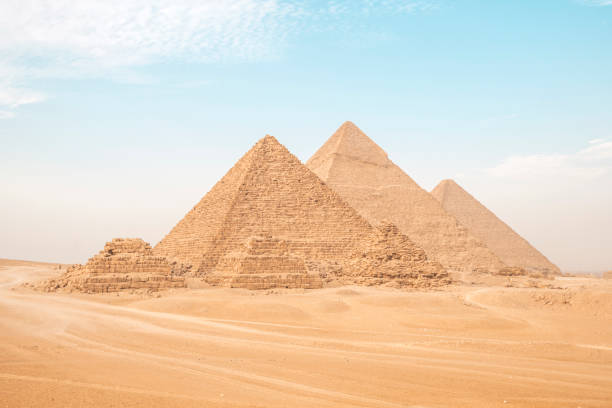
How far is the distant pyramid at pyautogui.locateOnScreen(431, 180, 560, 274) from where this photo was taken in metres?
54.6

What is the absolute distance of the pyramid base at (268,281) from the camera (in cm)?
2134

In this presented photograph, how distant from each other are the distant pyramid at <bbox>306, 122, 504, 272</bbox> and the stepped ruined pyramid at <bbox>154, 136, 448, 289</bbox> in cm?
1178

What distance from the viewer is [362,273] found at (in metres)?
26.2

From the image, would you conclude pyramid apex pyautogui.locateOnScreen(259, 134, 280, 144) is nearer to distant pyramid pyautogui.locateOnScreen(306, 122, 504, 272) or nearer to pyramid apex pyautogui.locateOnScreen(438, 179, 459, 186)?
distant pyramid pyautogui.locateOnScreen(306, 122, 504, 272)

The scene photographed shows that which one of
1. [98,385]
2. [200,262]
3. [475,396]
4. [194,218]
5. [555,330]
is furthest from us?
[194,218]

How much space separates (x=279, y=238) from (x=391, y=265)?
5334 millimetres

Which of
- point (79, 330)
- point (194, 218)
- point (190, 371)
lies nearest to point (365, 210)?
point (194, 218)

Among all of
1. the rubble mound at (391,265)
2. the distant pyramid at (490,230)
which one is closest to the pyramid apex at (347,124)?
the distant pyramid at (490,230)

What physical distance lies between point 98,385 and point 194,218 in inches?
1203

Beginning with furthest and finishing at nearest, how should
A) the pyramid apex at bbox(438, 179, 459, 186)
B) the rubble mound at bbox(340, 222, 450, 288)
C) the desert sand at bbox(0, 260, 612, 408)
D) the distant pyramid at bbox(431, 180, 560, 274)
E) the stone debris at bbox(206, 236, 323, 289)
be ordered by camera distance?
1. the pyramid apex at bbox(438, 179, 459, 186)
2. the distant pyramid at bbox(431, 180, 560, 274)
3. the rubble mound at bbox(340, 222, 450, 288)
4. the stone debris at bbox(206, 236, 323, 289)
5. the desert sand at bbox(0, 260, 612, 408)

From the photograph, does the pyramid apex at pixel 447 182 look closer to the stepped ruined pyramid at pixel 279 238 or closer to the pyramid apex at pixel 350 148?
the pyramid apex at pixel 350 148

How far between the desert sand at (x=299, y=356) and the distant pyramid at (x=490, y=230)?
4007 cm

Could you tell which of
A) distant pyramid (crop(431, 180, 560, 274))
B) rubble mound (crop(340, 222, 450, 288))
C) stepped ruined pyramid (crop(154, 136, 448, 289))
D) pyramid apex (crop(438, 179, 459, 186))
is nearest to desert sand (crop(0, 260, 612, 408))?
stepped ruined pyramid (crop(154, 136, 448, 289))

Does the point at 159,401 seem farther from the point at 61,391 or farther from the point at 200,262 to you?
the point at 200,262
